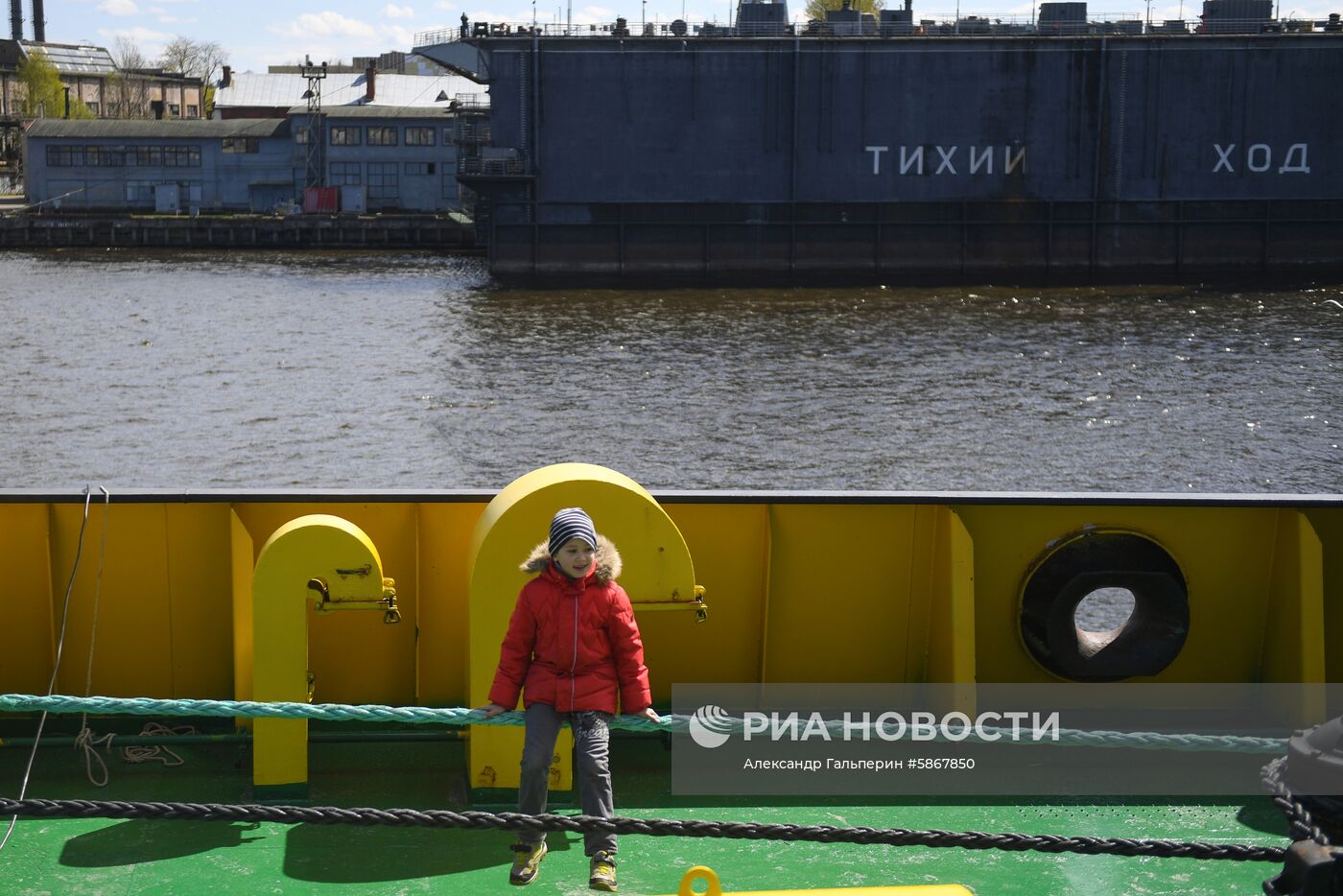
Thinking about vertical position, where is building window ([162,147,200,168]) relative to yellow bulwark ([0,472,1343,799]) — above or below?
above

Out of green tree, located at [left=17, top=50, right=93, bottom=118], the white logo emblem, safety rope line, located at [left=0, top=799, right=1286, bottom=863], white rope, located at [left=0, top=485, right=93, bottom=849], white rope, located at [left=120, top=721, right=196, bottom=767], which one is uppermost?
green tree, located at [left=17, top=50, right=93, bottom=118]

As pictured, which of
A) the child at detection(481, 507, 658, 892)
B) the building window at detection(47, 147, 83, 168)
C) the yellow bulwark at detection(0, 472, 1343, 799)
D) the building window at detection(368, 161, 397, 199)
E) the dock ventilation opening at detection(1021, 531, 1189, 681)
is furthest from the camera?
the building window at detection(47, 147, 83, 168)

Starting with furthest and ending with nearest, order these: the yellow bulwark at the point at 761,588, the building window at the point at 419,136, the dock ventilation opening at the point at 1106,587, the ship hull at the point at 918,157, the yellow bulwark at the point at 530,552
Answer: the building window at the point at 419,136 < the ship hull at the point at 918,157 < the dock ventilation opening at the point at 1106,587 < the yellow bulwark at the point at 761,588 < the yellow bulwark at the point at 530,552

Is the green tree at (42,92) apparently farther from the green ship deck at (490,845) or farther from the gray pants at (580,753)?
the gray pants at (580,753)

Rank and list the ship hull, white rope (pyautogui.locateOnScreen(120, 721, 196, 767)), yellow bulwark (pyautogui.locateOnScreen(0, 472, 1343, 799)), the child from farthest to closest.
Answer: the ship hull → yellow bulwark (pyautogui.locateOnScreen(0, 472, 1343, 799)) → white rope (pyautogui.locateOnScreen(120, 721, 196, 767)) → the child

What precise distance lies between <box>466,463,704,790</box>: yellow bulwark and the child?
835 mm

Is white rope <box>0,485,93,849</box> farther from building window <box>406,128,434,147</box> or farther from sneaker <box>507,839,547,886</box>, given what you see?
building window <box>406,128,434,147</box>

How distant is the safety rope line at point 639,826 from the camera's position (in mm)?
2715

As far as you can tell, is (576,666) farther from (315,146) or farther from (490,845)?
(315,146)

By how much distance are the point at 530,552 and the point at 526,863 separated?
4.10 feet

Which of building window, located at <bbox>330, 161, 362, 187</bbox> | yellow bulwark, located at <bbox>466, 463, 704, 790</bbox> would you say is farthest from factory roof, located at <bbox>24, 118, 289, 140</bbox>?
yellow bulwark, located at <bbox>466, 463, 704, 790</bbox>

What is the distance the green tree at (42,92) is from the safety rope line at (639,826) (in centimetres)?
12568

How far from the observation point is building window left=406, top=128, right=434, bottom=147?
261 ft

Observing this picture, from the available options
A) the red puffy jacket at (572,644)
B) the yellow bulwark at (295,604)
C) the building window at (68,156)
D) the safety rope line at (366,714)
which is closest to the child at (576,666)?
the red puffy jacket at (572,644)
